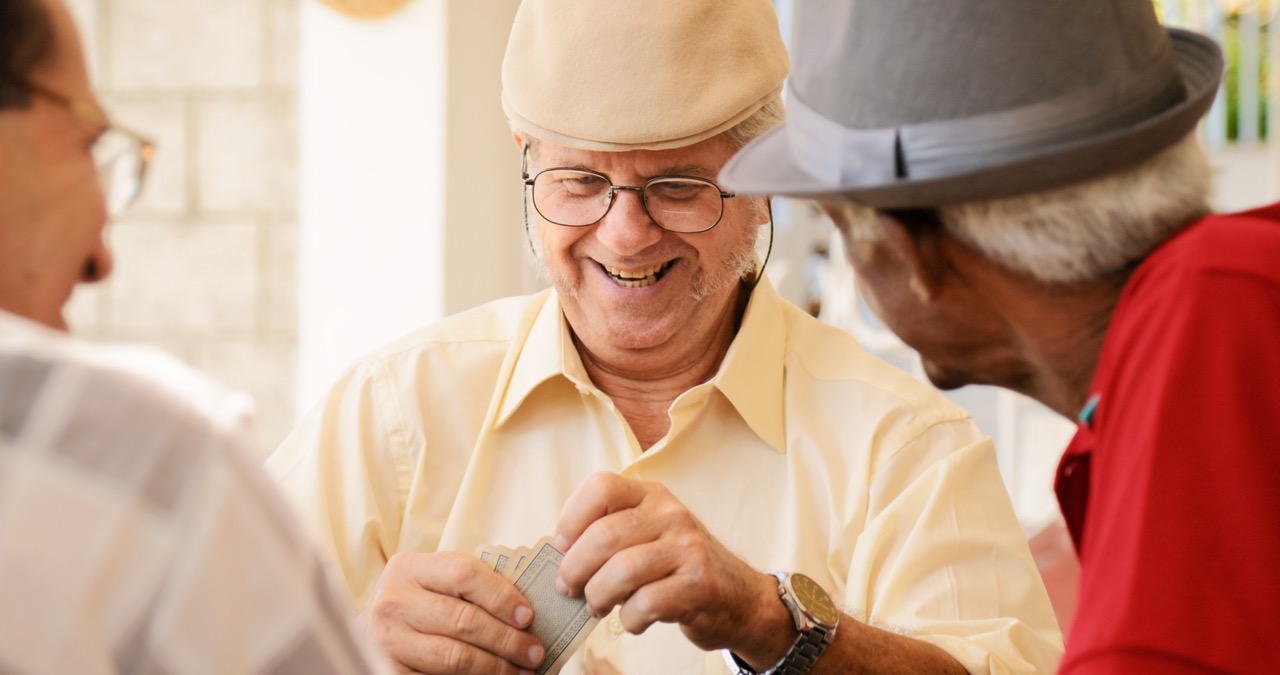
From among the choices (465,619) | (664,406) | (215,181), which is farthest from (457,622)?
(215,181)

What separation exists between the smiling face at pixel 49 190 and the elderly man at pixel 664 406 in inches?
45.6

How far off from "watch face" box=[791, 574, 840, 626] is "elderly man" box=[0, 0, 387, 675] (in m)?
0.88

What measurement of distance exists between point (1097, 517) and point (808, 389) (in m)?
1.08

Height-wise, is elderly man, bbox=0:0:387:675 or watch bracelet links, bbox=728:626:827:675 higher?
elderly man, bbox=0:0:387:675

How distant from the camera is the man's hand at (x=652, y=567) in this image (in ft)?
5.16

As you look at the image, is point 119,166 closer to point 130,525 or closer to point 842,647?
point 130,525

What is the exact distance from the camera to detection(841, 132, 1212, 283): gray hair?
1.16 metres

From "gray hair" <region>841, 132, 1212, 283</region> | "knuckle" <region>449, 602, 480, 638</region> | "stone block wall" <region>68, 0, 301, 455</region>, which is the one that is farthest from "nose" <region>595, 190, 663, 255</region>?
"stone block wall" <region>68, 0, 301, 455</region>

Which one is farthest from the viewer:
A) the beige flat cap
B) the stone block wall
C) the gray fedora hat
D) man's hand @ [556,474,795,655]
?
the stone block wall

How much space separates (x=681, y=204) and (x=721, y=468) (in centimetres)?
42

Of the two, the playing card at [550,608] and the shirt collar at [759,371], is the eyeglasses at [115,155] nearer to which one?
the playing card at [550,608]

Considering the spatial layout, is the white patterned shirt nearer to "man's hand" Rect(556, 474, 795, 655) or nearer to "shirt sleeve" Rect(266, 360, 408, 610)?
"man's hand" Rect(556, 474, 795, 655)

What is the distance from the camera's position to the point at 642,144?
6.72 ft

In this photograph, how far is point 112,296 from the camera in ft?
12.5
